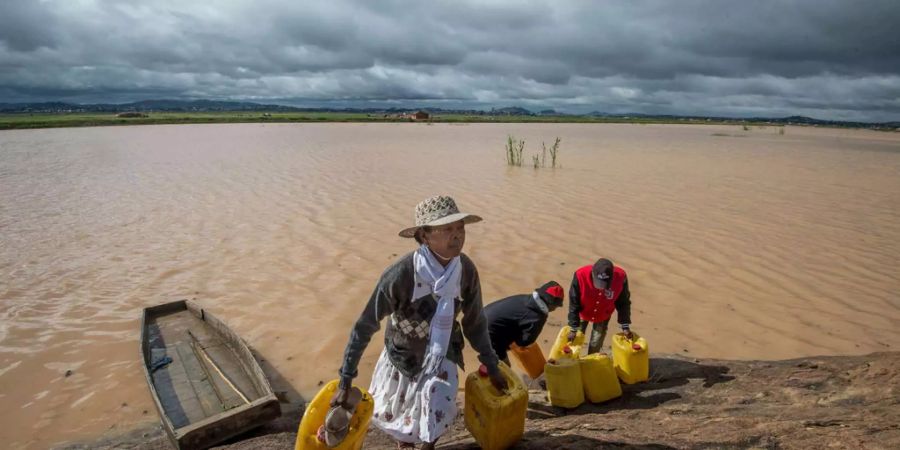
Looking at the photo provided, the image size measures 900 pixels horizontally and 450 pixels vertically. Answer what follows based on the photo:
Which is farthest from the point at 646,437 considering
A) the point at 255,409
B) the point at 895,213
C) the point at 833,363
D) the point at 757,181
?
the point at 757,181

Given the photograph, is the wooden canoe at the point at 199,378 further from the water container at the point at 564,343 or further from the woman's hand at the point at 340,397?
the water container at the point at 564,343

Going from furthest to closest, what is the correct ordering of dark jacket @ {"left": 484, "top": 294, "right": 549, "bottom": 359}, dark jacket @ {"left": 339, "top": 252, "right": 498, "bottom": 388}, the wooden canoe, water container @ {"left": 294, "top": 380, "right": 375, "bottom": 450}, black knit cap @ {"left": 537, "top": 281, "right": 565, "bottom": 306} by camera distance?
dark jacket @ {"left": 484, "top": 294, "right": 549, "bottom": 359}
black knit cap @ {"left": 537, "top": 281, "right": 565, "bottom": 306}
the wooden canoe
water container @ {"left": 294, "top": 380, "right": 375, "bottom": 450}
dark jacket @ {"left": 339, "top": 252, "right": 498, "bottom": 388}

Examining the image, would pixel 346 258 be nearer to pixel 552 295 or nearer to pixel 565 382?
pixel 552 295

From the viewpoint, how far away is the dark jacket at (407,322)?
2607 millimetres

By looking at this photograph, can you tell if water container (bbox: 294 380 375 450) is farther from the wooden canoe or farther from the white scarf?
the wooden canoe

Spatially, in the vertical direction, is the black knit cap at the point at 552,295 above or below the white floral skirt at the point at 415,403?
above

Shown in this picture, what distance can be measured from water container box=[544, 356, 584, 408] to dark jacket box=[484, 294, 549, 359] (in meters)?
0.42

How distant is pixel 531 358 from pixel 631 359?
952 mm

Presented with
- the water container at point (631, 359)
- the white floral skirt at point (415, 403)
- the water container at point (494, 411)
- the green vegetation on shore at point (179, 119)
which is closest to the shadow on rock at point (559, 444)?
the water container at point (494, 411)

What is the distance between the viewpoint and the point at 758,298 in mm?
6801

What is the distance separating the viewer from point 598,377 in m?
4.16

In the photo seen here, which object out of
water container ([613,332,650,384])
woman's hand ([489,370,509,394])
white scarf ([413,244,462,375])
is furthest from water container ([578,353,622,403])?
white scarf ([413,244,462,375])

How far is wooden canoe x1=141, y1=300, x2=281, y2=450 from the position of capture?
150 inches

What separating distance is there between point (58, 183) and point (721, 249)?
1840 centimetres
